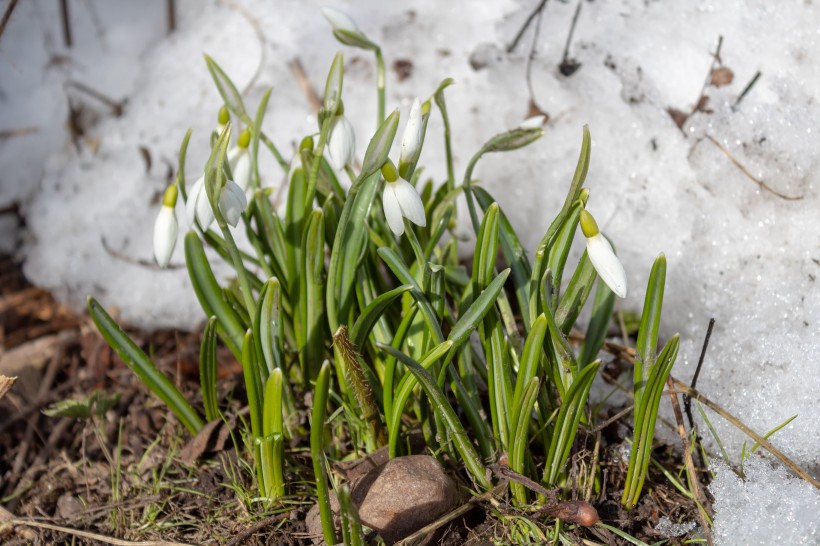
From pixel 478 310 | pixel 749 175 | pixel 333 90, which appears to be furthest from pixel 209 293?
pixel 749 175

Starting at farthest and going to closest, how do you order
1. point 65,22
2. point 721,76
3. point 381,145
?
point 65,22
point 721,76
point 381,145

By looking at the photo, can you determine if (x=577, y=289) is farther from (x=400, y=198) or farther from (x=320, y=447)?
(x=320, y=447)

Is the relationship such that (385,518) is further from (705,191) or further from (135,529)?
(705,191)

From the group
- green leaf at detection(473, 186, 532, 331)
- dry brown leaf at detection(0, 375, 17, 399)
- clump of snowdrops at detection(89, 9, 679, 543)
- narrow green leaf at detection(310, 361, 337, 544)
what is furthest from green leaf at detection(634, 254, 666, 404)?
dry brown leaf at detection(0, 375, 17, 399)

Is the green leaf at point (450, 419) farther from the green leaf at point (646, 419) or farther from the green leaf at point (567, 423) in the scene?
the green leaf at point (646, 419)

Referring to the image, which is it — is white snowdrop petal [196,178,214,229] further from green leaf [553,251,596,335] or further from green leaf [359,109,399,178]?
green leaf [553,251,596,335]


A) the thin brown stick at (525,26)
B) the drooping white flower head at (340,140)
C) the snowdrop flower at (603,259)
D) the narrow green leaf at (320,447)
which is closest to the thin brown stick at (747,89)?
the thin brown stick at (525,26)

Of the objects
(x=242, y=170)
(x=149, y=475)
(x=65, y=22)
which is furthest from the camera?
(x=65, y=22)
